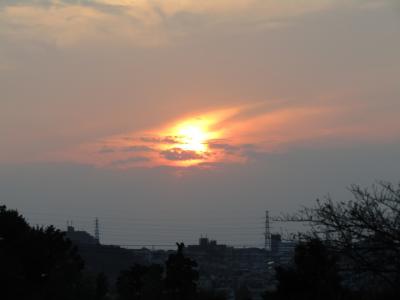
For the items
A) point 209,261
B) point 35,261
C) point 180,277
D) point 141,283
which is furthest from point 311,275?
point 209,261

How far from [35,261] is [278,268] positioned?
1867cm

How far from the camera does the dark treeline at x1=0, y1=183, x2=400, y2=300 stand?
37.8ft

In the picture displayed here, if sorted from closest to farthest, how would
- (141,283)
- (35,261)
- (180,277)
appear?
(35,261), (180,277), (141,283)

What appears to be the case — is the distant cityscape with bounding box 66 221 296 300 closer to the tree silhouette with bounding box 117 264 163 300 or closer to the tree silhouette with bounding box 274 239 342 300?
the tree silhouette with bounding box 117 264 163 300

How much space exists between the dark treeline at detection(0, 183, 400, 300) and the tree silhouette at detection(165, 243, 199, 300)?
53 mm

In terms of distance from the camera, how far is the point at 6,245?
4219 centimetres

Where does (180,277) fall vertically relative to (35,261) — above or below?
below

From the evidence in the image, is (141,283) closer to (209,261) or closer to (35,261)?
(35,261)

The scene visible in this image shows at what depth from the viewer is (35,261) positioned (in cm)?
4156

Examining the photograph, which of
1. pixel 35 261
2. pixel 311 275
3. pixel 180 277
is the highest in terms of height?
pixel 35 261

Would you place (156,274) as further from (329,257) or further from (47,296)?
(329,257)

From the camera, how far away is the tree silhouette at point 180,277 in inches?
1692

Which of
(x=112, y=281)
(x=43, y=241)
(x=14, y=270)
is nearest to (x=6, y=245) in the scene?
(x=43, y=241)

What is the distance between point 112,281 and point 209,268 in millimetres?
11715
